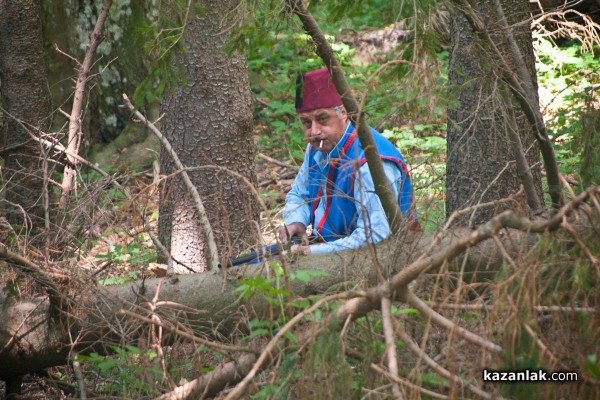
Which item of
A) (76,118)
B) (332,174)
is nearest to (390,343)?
(332,174)

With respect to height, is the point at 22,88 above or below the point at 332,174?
above

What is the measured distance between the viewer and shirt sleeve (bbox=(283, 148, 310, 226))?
4402mm

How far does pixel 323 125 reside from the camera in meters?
4.13

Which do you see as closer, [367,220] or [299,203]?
[367,220]

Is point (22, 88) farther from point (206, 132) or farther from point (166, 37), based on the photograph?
point (166, 37)

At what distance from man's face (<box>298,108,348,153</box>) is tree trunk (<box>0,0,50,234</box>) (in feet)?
6.92

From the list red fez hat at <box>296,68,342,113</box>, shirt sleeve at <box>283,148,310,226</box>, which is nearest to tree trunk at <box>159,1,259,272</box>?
shirt sleeve at <box>283,148,310,226</box>

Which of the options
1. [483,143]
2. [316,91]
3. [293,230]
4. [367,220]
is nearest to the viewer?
[367,220]

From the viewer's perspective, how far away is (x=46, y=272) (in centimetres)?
338

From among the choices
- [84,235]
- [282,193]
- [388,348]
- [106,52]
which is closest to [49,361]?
[84,235]

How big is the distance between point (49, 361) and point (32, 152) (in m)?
2.00

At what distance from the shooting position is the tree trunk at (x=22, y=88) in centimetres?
509

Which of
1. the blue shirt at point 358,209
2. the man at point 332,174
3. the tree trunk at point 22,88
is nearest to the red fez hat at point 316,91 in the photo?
the man at point 332,174

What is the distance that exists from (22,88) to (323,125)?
247 centimetres
